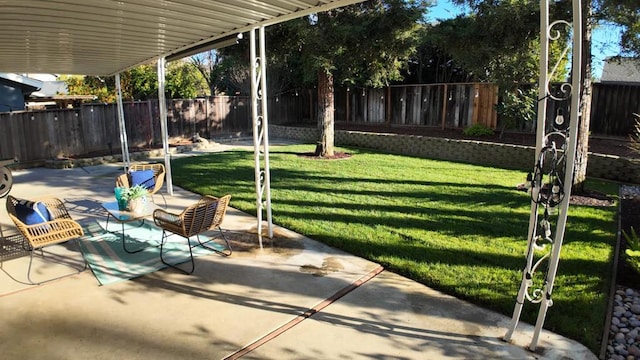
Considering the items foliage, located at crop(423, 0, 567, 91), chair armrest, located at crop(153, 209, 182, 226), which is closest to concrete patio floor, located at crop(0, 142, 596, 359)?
chair armrest, located at crop(153, 209, 182, 226)

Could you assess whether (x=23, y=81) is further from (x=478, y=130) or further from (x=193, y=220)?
(x=478, y=130)

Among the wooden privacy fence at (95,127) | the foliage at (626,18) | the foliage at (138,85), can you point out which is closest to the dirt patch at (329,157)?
the wooden privacy fence at (95,127)

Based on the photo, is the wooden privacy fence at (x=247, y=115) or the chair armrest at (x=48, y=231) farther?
the wooden privacy fence at (x=247, y=115)

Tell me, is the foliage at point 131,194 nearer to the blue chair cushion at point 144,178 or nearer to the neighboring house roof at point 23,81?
the blue chair cushion at point 144,178

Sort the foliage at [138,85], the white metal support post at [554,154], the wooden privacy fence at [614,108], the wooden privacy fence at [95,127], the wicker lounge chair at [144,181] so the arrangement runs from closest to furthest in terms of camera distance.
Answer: the white metal support post at [554,154] < the wicker lounge chair at [144,181] < the wooden privacy fence at [614,108] < the wooden privacy fence at [95,127] < the foliage at [138,85]

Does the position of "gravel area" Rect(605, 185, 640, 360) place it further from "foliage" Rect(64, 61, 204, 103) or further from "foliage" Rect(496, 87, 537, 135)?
"foliage" Rect(64, 61, 204, 103)

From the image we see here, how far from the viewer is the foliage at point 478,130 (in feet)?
44.1

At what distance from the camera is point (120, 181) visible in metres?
6.98

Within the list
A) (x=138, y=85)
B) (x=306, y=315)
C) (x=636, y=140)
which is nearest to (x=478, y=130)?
(x=636, y=140)

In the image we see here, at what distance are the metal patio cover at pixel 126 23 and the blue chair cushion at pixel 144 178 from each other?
2138 millimetres

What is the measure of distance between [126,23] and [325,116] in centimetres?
830

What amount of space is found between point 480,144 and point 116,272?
10280 millimetres

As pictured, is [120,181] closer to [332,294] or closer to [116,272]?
→ [116,272]

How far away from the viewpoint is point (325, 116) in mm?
12883
